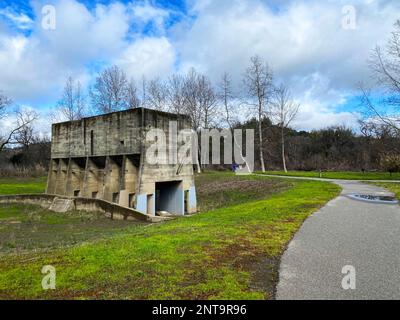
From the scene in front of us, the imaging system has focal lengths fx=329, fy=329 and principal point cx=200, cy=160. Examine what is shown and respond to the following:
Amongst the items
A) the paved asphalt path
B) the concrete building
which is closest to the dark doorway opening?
the concrete building

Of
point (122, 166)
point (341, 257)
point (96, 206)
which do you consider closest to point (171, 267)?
point (341, 257)

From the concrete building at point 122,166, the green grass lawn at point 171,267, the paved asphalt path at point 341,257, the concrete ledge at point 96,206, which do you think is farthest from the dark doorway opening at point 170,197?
the green grass lawn at point 171,267

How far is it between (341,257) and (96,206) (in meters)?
16.9

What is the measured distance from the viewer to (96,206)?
20.7 metres

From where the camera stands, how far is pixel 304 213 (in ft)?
39.4

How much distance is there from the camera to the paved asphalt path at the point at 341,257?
16.2 ft

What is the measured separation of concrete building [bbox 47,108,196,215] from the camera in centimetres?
2258

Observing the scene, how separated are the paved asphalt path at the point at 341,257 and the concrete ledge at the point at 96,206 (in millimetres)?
10584

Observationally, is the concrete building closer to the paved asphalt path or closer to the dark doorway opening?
the dark doorway opening

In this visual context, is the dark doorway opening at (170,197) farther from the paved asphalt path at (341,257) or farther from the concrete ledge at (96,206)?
the paved asphalt path at (341,257)

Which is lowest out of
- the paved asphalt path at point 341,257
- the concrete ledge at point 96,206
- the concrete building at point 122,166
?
the concrete ledge at point 96,206

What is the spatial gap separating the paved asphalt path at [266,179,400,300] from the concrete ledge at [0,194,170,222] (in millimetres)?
10584

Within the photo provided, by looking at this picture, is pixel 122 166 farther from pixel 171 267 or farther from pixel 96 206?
pixel 171 267
